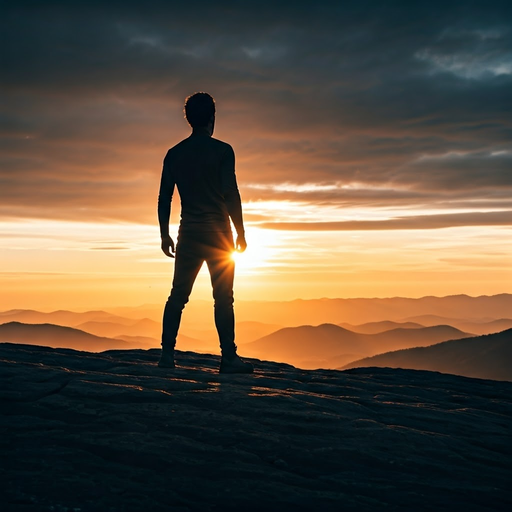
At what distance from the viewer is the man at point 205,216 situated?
8.37 meters

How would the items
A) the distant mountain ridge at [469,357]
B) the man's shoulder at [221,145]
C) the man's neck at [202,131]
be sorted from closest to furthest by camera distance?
the man's shoulder at [221,145], the man's neck at [202,131], the distant mountain ridge at [469,357]

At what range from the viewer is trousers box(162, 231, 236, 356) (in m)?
8.43

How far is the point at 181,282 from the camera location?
27.9ft

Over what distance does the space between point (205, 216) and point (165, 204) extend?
0.77m

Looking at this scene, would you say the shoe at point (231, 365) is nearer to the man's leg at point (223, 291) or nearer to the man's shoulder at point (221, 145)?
the man's leg at point (223, 291)

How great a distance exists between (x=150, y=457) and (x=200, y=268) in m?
3.92

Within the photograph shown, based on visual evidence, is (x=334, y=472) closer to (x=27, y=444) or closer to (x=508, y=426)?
(x=27, y=444)

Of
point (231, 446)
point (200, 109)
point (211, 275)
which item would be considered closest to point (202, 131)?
point (200, 109)

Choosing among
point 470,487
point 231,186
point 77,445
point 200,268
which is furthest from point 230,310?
point 470,487

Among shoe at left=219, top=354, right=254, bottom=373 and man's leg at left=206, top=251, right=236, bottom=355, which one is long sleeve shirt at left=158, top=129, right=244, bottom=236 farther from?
shoe at left=219, top=354, right=254, bottom=373

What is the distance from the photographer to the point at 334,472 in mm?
5055

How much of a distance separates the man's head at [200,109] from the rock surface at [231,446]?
3557 millimetres

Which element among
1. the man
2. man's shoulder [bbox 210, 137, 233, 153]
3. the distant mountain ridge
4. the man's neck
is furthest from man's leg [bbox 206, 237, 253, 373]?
the distant mountain ridge

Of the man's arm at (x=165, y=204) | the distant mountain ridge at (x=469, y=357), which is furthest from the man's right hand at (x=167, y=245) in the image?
the distant mountain ridge at (x=469, y=357)
